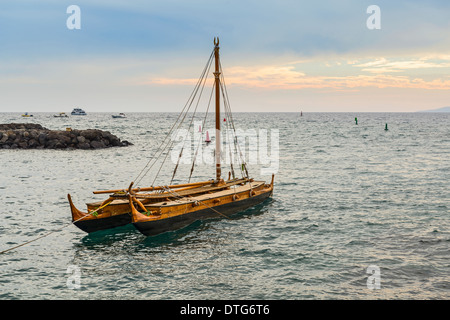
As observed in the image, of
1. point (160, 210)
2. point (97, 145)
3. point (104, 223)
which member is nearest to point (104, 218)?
point (104, 223)

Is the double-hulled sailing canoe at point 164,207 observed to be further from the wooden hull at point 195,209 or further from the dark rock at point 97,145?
the dark rock at point 97,145

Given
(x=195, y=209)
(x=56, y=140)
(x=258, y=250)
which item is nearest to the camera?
(x=258, y=250)

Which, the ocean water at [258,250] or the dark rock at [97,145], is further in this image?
the dark rock at [97,145]

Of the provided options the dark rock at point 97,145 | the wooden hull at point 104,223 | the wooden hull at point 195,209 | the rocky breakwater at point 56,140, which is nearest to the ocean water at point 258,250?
the wooden hull at point 104,223

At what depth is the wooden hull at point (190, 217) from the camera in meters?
18.7

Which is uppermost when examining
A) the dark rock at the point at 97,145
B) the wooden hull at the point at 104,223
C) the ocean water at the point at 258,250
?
the dark rock at the point at 97,145

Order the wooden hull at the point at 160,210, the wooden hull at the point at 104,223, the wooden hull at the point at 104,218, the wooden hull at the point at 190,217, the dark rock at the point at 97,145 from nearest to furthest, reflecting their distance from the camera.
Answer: the wooden hull at the point at 190,217, the wooden hull at the point at 160,210, the wooden hull at the point at 104,218, the wooden hull at the point at 104,223, the dark rock at the point at 97,145

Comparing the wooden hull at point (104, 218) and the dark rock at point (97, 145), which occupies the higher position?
the dark rock at point (97, 145)

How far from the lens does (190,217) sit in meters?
20.9

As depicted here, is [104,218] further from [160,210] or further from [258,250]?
[258,250]

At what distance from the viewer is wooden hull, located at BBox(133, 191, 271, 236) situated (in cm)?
1870

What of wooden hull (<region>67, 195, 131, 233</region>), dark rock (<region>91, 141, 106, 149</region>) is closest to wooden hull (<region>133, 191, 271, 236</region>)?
wooden hull (<region>67, 195, 131, 233</region>)

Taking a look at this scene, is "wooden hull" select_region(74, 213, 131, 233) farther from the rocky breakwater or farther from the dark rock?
the dark rock
